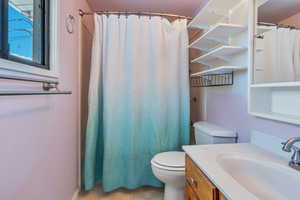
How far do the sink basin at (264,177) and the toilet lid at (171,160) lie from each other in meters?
0.55

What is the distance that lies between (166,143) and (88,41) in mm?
1660

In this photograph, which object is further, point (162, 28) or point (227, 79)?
point (162, 28)

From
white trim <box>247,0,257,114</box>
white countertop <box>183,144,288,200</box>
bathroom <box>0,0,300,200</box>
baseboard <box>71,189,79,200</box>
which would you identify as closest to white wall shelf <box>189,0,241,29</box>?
bathroom <box>0,0,300,200</box>

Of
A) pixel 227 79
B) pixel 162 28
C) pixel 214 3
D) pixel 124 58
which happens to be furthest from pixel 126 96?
pixel 214 3

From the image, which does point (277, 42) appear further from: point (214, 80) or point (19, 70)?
point (19, 70)

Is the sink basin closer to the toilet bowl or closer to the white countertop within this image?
the white countertop

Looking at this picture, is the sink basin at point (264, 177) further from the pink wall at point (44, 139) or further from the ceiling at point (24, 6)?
the ceiling at point (24, 6)

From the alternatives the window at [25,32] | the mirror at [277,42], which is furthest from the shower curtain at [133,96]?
the mirror at [277,42]

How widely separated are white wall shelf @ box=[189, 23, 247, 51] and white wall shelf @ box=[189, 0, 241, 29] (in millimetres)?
189

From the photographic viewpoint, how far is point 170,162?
1495 mm

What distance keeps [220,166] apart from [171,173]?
659 mm

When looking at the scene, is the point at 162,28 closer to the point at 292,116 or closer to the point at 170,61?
the point at 170,61

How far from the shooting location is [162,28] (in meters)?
1.89

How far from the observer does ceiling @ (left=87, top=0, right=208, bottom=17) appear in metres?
2.09
